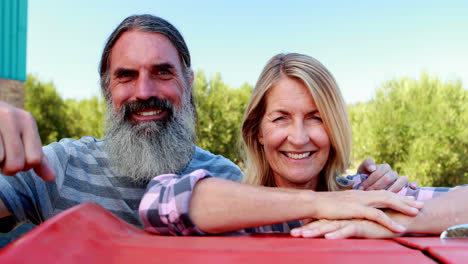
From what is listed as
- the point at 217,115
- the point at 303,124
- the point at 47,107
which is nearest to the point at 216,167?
the point at 303,124

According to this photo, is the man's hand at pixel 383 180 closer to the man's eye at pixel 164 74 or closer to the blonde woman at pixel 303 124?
the blonde woman at pixel 303 124

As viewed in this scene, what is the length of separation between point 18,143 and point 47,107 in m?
19.7

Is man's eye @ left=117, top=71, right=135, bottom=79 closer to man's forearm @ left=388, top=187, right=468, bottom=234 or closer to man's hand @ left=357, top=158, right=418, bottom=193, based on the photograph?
man's hand @ left=357, top=158, right=418, bottom=193

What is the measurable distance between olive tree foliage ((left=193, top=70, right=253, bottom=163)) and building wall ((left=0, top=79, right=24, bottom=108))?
19.0 ft

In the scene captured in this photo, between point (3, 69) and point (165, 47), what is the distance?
8140 millimetres

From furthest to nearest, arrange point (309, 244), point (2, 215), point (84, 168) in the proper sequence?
point (84, 168), point (2, 215), point (309, 244)

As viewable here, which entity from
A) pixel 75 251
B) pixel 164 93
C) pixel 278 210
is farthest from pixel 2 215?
pixel 278 210

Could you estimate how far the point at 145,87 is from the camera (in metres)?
2.42

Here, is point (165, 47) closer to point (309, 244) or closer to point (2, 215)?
point (2, 215)

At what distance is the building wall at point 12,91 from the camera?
8.71 meters

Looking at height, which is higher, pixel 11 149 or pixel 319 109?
pixel 319 109

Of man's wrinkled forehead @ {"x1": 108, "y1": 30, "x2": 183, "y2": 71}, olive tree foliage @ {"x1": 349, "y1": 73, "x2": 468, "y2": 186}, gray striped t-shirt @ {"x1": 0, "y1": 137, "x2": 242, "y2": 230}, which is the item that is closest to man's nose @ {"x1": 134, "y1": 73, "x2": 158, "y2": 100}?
man's wrinkled forehead @ {"x1": 108, "y1": 30, "x2": 183, "y2": 71}

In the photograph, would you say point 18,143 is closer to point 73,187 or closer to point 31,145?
point 31,145

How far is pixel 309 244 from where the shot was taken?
817 millimetres
